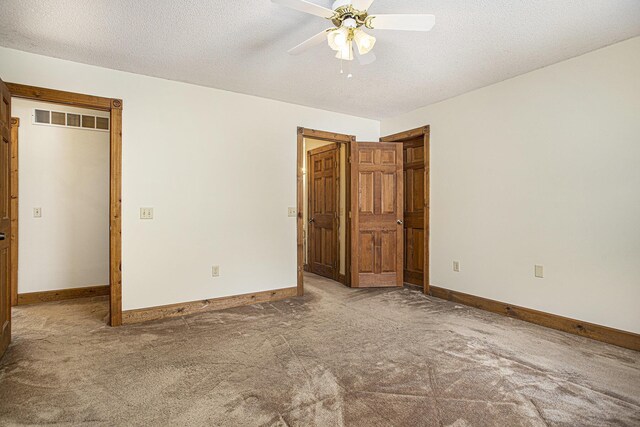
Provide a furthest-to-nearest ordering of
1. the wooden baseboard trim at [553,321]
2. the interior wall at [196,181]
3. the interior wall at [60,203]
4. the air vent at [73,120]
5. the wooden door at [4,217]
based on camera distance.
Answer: the air vent at [73,120] → the interior wall at [60,203] → the interior wall at [196,181] → the wooden baseboard trim at [553,321] → the wooden door at [4,217]

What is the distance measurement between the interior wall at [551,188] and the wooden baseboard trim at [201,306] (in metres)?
2.08

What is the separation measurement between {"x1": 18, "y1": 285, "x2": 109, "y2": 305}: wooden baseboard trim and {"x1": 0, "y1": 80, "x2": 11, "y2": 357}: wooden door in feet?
5.01

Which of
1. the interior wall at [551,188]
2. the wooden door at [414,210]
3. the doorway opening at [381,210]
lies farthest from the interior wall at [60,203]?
the interior wall at [551,188]

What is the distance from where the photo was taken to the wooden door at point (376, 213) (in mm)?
4730

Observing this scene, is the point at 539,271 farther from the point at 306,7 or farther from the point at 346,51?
the point at 306,7

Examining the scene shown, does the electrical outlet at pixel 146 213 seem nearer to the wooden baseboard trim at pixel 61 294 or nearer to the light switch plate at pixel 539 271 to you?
the wooden baseboard trim at pixel 61 294

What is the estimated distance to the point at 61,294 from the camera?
4.09m

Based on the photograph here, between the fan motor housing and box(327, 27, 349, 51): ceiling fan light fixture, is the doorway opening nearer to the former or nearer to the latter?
box(327, 27, 349, 51): ceiling fan light fixture

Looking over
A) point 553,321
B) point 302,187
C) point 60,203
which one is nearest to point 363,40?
point 302,187

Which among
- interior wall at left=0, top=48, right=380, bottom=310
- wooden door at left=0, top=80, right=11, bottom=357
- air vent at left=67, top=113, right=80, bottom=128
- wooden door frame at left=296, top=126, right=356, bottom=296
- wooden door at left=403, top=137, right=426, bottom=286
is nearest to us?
wooden door at left=0, top=80, right=11, bottom=357

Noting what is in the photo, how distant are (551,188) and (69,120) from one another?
551cm

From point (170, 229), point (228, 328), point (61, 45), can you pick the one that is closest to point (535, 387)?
point (228, 328)

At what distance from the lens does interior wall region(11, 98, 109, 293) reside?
395 cm

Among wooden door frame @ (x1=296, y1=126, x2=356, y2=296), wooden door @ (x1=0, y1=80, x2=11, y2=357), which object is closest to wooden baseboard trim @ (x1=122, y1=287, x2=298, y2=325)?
wooden door frame @ (x1=296, y1=126, x2=356, y2=296)
